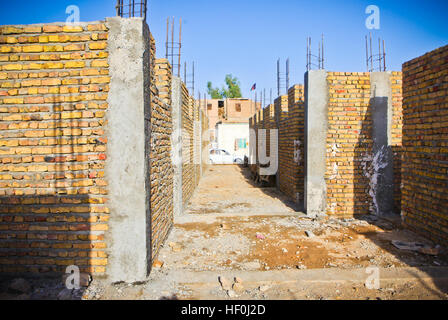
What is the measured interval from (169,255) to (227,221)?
1.95m

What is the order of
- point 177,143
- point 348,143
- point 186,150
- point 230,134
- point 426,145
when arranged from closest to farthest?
point 426,145 < point 177,143 < point 348,143 < point 186,150 < point 230,134

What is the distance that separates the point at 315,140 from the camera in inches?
239

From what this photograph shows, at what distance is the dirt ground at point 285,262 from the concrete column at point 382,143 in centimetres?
53

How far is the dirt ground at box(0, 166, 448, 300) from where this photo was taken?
3111 mm

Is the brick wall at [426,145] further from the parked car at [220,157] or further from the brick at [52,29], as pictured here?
the parked car at [220,157]

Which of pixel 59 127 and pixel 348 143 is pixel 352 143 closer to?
pixel 348 143

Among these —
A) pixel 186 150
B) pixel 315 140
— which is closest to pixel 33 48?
pixel 186 150

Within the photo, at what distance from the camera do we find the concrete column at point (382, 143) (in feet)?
20.1

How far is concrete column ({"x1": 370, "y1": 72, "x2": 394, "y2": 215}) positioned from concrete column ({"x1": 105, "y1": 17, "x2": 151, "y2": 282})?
5383 millimetres

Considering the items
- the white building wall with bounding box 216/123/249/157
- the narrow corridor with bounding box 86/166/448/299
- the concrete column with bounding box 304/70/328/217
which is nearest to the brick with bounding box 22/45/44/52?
the narrow corridor with bounding box 86/166/448/299

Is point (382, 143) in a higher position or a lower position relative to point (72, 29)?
lower

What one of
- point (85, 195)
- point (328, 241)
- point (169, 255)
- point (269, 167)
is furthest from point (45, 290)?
point (269, 167)

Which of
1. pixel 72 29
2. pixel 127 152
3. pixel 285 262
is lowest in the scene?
pixel 285 262

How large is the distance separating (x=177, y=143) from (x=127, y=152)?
290 centimetres
